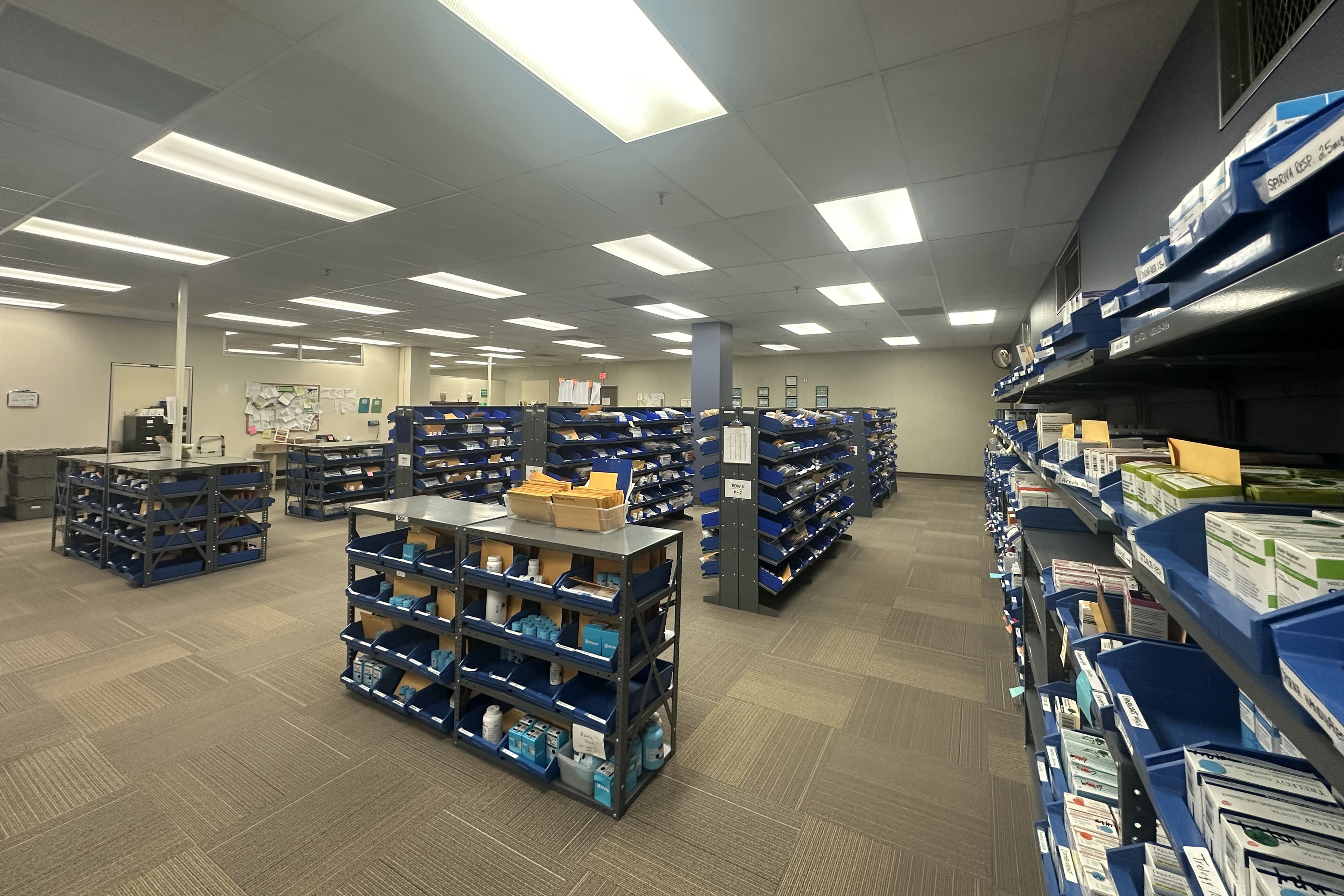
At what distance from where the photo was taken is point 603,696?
2.26 m

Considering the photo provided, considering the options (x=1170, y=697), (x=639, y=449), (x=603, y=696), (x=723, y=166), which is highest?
(x=723, y=166)

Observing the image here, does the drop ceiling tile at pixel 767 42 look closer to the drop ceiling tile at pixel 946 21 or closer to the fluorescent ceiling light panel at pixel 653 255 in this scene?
the drop ceiling tile at pixel 946 21

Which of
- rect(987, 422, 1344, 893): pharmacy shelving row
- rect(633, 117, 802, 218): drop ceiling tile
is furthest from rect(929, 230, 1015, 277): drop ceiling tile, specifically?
rect(987, 422, 1344, 893): pharmacy shelving row

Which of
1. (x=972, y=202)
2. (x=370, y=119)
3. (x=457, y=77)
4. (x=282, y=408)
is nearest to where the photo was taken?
(x=457, y=77)

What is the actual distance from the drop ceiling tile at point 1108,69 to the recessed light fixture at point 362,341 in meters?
10.9

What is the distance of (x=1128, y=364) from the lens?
133 centimetres

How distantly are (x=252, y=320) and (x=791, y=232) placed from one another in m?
8.64

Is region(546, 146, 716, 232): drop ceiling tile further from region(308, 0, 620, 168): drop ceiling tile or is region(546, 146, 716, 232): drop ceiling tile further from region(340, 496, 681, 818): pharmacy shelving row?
region(340, 496, 681, 818): pharmacy shelving row

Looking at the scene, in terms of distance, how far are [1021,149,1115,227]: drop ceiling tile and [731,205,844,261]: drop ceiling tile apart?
1.35 m

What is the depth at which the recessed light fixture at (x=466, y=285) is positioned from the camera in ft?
18.9

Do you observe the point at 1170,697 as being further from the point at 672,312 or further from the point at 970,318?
the point at 970,318

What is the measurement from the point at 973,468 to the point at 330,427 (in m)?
14.0

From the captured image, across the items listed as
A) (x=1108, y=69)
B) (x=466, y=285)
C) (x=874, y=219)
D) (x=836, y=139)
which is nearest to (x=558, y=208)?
(x=836, y=139)

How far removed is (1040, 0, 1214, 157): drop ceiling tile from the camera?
6.38ft
